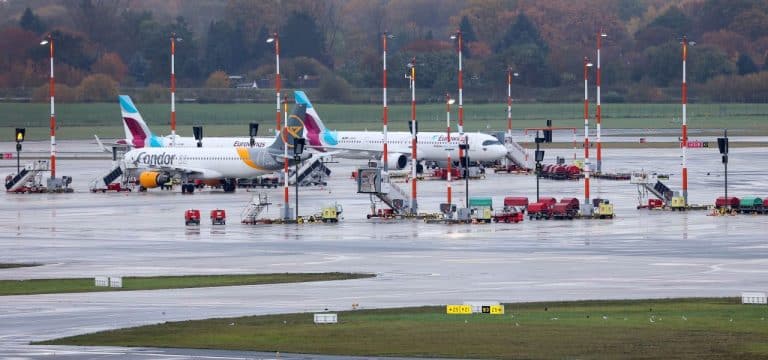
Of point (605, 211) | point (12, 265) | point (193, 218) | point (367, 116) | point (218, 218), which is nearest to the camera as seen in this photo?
point (12, 265)

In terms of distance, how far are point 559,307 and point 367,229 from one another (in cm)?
2523

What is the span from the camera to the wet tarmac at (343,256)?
1384 inches

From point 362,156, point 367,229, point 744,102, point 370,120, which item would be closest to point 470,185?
point 362,156

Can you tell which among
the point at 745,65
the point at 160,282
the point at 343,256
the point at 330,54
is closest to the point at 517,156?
the point at 343,256

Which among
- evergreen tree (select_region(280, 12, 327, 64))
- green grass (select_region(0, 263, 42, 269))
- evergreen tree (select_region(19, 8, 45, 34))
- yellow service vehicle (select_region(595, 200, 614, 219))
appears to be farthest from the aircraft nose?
evergreen tree (select_region(280, 12, 327, 64))

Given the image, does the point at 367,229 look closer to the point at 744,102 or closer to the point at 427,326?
the point at 427,326

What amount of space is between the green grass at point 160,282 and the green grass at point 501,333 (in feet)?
25.4

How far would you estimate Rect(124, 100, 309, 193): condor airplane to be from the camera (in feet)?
268

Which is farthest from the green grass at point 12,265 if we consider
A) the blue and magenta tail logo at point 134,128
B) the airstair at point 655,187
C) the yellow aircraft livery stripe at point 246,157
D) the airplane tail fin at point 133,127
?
the airplane tail fin at point 133,127

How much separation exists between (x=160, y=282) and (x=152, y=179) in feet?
137

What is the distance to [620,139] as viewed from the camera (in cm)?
14688

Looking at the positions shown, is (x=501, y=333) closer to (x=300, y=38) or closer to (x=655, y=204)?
(x=655, y=204)

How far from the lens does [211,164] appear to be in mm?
82562

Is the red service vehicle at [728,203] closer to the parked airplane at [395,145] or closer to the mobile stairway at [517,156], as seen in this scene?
the parked airplane at [395,145]
